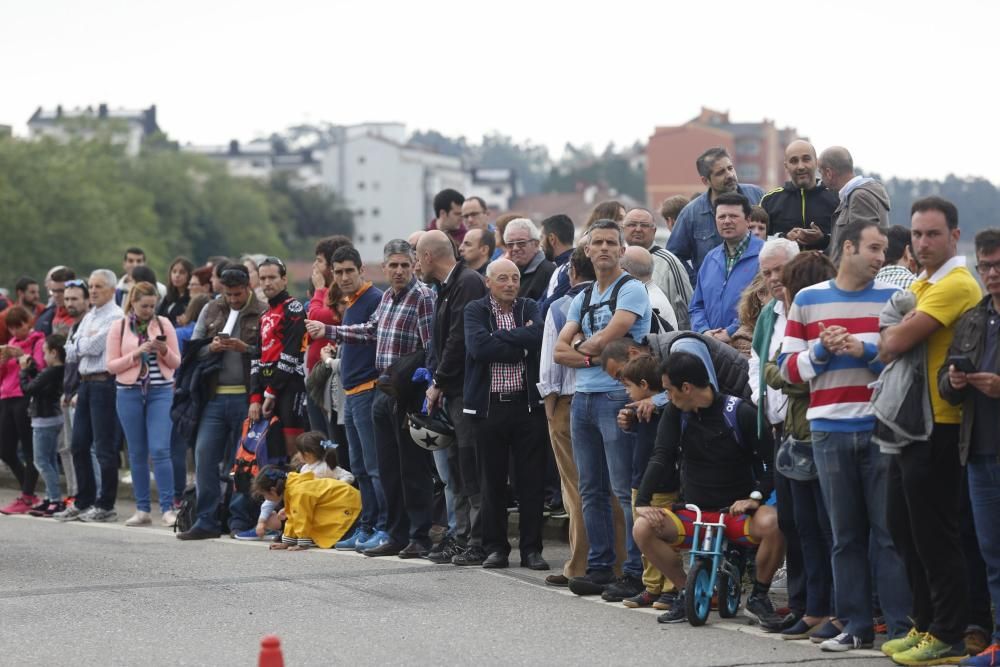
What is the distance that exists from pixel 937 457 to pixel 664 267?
163 inches

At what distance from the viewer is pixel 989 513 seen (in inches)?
307

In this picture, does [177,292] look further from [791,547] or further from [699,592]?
[791,547]

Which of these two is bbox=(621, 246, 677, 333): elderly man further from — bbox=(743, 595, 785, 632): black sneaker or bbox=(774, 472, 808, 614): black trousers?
bbox=(743, 595, 785, 632): black sneaker

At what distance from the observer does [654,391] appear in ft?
32.9

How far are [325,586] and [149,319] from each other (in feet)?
17.2

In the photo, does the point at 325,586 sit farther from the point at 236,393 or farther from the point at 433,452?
the point at 236,393

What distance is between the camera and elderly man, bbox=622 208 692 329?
11.8m

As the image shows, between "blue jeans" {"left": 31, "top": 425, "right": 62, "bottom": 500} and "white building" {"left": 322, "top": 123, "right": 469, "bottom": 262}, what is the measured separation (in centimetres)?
15382

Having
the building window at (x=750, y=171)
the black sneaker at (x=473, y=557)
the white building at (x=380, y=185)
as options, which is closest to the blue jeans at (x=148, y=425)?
the black sneaker at (x=473, y=557)

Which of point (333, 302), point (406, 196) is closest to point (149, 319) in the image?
point (333, 302)

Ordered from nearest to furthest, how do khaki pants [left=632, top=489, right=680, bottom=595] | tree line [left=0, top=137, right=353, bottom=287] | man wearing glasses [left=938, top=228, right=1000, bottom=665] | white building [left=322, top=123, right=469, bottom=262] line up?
1. man wearing glasses [left=938, top=228, right=1000, bottom=665]
2. khaki pants [left=632, top=489, right=680, bottom=595]
3. tree line [left=0, top=137, right=353, bottom=287]
4. white building [left=322, top=123, right=469, bottom=262]

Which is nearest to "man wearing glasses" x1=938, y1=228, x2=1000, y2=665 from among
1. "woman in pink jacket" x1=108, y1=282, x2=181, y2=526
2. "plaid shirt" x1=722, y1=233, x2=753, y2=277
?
"plaid shirt" x1=722, y1=233, x2=753, y2=277

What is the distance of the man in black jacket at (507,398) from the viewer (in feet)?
38.0

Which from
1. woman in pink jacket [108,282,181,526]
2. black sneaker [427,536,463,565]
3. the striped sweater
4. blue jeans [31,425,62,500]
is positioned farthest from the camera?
blue jeans [31,425,62,500]
